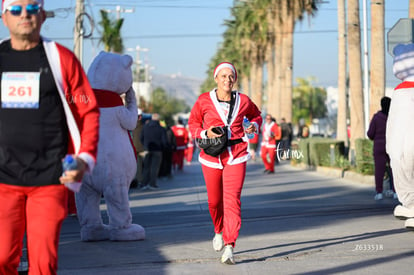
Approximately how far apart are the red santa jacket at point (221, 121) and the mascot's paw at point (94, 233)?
2119mm

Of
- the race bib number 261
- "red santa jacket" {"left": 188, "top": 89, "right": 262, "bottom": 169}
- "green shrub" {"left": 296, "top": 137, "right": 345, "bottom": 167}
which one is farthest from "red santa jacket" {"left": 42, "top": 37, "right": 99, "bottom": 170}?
"green shrub" {"left": 296, "top": 137, "right": 345, "bottom": 167}

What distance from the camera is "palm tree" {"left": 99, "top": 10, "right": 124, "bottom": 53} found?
146 feet

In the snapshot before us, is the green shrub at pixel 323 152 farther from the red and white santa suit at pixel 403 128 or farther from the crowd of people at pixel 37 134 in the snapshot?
the crowd of people at pixel 37 134

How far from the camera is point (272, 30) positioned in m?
50.6

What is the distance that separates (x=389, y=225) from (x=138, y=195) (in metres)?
8.50

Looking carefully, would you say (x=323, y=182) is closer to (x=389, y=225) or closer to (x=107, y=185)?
(x=389, y=225)

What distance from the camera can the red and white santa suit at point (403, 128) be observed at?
9.15 metres

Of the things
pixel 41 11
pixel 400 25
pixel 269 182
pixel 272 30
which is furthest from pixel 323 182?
pixel 272 30

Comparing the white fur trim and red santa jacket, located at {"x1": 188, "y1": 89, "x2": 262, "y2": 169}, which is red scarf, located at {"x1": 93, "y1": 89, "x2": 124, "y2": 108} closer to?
red santa jacket, located at {"x1": 188, "y1": 89, "x2": 262, "y2": 169}

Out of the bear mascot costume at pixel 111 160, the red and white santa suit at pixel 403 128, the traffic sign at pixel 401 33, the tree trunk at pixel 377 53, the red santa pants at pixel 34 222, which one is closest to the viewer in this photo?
the red santa pants at pixel 34 222

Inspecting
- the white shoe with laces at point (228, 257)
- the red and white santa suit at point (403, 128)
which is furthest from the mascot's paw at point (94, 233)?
the red and white santa suit at point (403, 128)

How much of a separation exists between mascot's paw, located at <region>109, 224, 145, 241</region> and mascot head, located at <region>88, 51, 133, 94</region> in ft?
5.18

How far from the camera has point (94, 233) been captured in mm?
9695

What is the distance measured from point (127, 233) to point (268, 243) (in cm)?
164
